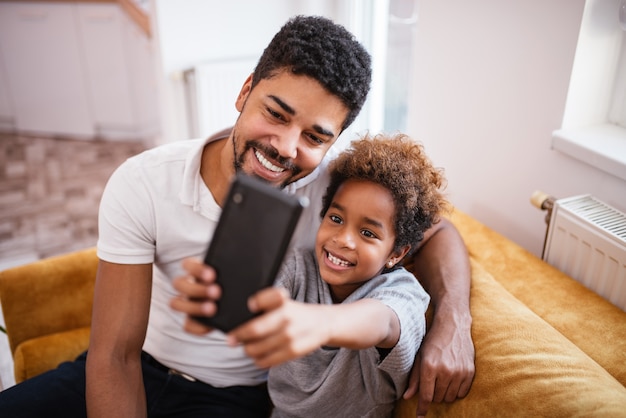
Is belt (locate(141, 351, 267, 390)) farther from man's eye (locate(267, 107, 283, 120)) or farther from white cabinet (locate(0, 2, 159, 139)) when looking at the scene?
white cabinet (locate(0, 2, 159, 139))

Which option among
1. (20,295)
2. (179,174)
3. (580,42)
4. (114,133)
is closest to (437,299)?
(179,174)

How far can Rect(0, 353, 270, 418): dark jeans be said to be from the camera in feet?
3.87

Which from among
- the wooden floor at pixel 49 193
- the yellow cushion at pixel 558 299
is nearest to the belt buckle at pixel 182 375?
the yellow cushion at pixel 558 299

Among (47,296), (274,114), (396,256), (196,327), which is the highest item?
(274,114)

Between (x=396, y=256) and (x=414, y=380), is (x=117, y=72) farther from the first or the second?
(x=414, y=380)

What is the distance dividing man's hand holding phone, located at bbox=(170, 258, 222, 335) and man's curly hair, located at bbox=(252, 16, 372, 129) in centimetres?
55

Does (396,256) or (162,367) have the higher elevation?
(396,256)

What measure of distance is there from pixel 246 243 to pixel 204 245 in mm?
598

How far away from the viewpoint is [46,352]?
4.67 ft

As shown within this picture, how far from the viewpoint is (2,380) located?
187cm

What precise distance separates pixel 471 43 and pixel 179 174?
1002 millimetres

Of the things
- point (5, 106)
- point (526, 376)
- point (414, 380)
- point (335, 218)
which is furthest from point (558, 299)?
point (5, 106)

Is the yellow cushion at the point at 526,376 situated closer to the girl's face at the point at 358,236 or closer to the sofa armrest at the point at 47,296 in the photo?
the girl's face at the point at 358,236

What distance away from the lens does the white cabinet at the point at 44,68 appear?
11.8 feet
